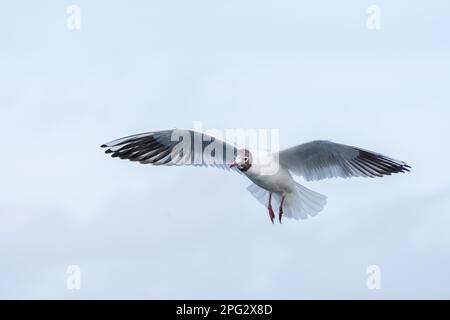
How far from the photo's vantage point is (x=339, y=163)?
11211mm

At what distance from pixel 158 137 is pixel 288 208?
4.97 feet

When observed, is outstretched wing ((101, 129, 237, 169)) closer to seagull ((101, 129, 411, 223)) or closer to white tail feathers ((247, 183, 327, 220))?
seagull ((101, 129, 411, 223))

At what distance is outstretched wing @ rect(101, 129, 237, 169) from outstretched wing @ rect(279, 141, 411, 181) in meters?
0.62

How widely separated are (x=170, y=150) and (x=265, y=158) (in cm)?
96

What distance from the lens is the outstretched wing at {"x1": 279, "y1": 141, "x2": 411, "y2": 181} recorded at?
11055 millimetres

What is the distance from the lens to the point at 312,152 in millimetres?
11008

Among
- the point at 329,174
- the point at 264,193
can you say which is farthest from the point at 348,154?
the point at 264,193

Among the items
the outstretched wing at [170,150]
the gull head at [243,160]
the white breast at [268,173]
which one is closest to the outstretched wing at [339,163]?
the white breast at [268,173]

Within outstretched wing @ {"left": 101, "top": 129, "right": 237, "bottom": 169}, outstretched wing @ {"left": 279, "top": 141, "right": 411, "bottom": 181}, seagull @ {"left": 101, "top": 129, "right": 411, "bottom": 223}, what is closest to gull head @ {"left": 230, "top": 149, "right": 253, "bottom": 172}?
seagull @ {"left": 101, "top": 129, "right": 411, "bottom": 223}

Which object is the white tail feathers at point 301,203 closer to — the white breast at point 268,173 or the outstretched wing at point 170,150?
the white breast at point 268,173

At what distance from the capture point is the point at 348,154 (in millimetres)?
11102
